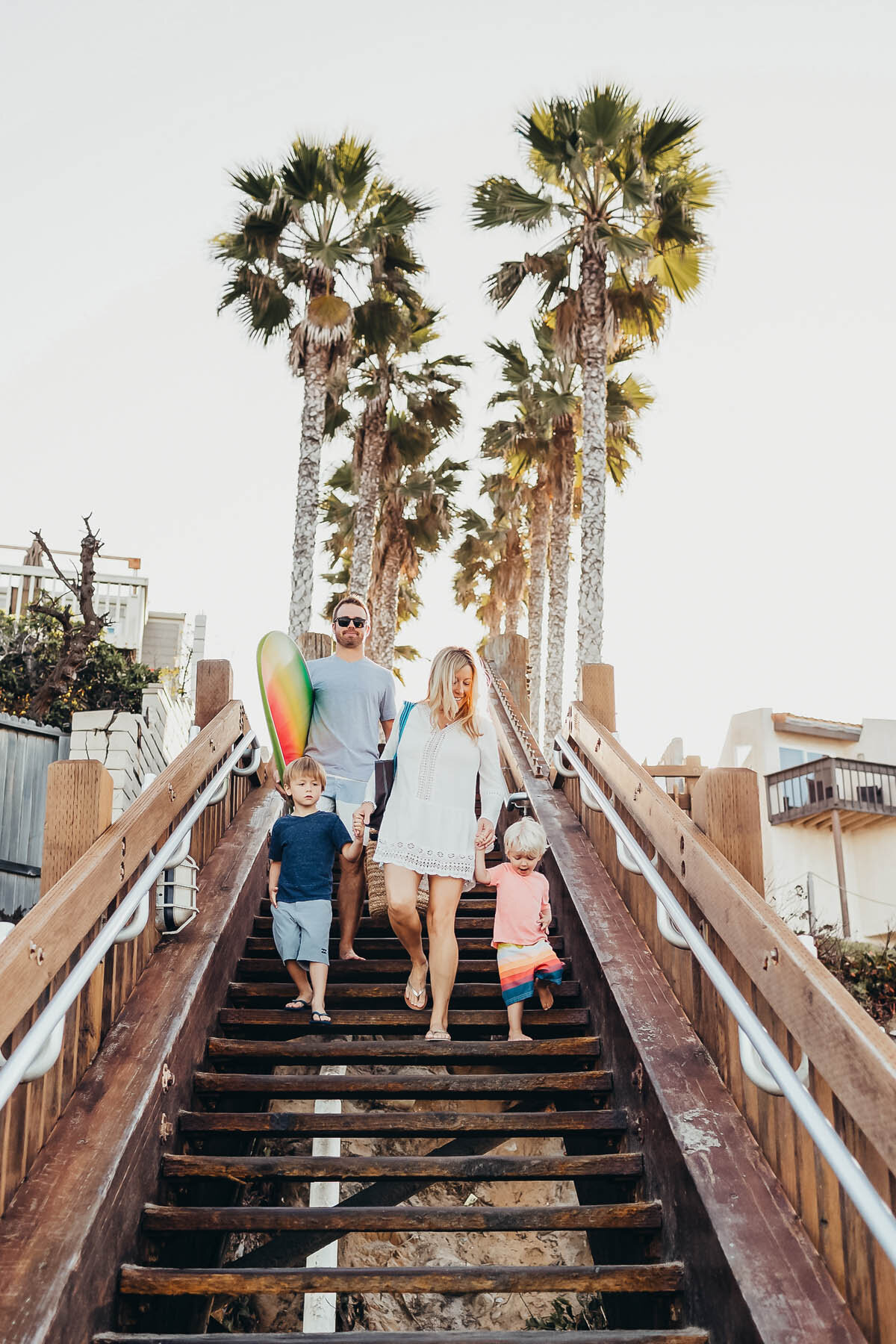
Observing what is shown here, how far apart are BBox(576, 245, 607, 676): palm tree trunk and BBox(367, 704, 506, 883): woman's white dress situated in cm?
959

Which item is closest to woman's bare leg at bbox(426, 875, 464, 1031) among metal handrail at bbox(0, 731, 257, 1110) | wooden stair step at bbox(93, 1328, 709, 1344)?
metal handrail at bbox(0, 731, 257, 1110)

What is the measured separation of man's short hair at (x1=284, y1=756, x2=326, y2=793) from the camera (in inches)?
199

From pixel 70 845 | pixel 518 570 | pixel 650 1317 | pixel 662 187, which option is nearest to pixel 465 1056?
pixel 650 1317

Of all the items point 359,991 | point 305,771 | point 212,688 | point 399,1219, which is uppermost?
point 212,688

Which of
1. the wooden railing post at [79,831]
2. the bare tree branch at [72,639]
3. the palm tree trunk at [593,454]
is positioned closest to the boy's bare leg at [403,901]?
the wooden railing post at [79,831]

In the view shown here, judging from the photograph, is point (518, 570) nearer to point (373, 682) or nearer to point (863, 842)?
point (863, 842)

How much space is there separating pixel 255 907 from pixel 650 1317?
10.0 feet

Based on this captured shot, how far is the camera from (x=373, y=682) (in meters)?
5.89

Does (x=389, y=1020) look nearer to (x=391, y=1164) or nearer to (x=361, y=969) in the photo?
(x=361, y=969)

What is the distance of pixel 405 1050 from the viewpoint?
423 centimetres

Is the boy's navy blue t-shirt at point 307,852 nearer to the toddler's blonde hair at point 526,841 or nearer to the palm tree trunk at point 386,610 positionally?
the toddler's blonde hair at point 526,841

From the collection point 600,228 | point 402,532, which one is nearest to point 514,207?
point 600,228

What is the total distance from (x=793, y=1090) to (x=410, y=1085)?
183 cm

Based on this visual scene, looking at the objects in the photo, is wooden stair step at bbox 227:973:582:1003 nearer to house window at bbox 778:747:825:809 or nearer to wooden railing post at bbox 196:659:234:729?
wooden railing post at bbox 196:659:234:729
